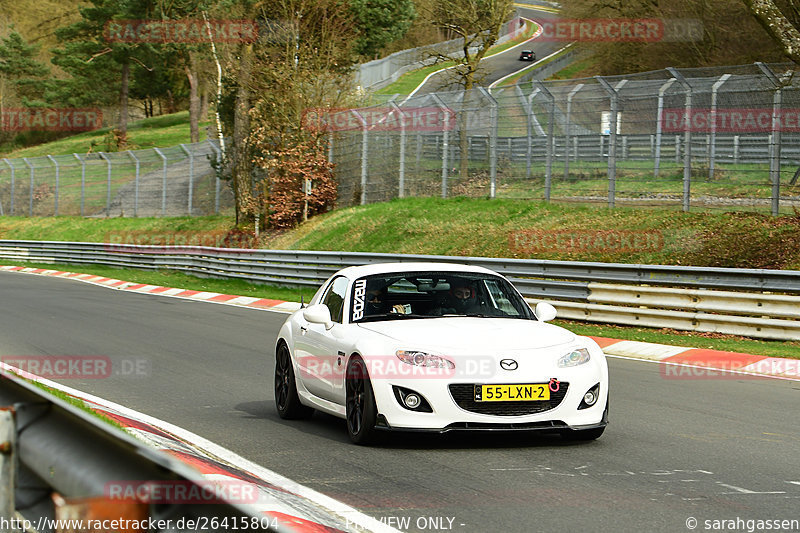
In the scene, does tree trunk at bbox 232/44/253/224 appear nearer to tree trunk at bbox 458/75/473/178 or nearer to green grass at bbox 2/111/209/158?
tree trunk at bbox 458/75/473/178

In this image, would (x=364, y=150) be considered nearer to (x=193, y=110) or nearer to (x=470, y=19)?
(x=470, y=19)

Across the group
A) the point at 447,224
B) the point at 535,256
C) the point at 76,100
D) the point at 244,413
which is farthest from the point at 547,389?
the point at 76,100

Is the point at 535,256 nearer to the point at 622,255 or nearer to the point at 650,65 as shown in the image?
the point at 622,255

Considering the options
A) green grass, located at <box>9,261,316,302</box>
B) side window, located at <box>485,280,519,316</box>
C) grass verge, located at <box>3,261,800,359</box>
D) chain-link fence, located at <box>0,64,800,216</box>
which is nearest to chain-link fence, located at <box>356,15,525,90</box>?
green grass, located at <box>9,261,316,302</box>

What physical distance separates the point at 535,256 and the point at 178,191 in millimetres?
26023

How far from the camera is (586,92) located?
23.1m

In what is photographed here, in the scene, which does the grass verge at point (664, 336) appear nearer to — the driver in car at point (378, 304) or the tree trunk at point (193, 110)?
the driver in car at point (378, 304)

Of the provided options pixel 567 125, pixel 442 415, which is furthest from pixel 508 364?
pixel 567 125

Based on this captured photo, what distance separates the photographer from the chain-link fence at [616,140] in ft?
64.4

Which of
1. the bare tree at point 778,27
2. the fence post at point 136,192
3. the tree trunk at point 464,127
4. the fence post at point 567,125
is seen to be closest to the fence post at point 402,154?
the tree trunk at point 464,127

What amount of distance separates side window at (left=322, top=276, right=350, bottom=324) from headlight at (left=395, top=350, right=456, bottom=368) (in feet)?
4.10

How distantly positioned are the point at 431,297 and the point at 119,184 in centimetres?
4314

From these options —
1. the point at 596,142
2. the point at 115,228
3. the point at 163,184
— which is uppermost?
the point at 596,142

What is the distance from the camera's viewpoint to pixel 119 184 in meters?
49.8
